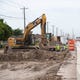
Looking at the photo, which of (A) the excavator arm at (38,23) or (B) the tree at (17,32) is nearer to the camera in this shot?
(A) the excavator arm at (38,23)

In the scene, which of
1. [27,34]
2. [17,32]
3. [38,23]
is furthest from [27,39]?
[17,32]

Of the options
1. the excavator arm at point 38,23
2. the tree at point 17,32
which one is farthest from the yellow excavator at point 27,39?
the tree at point 17,32

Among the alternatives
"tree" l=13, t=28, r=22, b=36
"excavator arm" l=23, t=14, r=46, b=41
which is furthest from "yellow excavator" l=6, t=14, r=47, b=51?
"tree" l=13, t=28, r=22, b=36

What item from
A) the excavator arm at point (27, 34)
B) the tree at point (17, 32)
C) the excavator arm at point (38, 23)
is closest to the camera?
the excavator arm at point (38, 23)

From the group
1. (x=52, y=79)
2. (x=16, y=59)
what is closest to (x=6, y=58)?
(x=16, y=59)

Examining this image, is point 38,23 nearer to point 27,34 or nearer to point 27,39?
point 27,34

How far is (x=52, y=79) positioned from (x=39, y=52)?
20208 millimetres

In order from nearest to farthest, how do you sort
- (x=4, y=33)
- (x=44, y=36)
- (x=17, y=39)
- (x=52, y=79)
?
(x=52, y=79), (x=44, y=36), (x=17, y=39), (x=4, y=33)

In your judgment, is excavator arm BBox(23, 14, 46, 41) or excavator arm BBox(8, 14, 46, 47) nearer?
excavator arm BBox(23, 14, 46, 41)

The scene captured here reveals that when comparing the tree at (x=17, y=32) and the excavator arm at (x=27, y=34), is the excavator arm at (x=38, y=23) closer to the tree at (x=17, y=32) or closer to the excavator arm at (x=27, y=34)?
the excavator arm at (x=27, y=34)

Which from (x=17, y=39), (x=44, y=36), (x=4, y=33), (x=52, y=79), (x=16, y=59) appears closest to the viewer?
(x=52, y=79)

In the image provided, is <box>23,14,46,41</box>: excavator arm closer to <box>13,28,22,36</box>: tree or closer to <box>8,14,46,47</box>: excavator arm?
<box>8,14,46,47</box>: excavator arm

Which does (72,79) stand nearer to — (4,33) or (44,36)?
(44,36)

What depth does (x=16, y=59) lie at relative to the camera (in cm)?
3422
